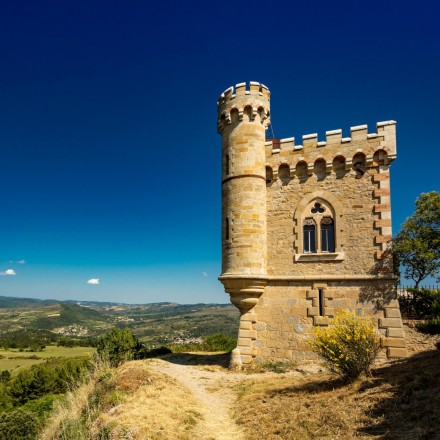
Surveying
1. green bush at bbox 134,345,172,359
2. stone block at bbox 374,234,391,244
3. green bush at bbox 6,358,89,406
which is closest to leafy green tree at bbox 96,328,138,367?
green bush at bbox 134,345,172,359

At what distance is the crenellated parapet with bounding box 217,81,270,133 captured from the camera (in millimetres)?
16016

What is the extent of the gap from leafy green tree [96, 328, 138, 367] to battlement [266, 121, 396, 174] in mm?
12713

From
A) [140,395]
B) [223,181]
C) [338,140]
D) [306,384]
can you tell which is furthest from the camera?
[223,181]

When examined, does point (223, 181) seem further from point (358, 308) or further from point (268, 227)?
point (358, 308)

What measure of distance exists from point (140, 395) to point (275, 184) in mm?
10309

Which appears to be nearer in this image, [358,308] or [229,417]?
[229,417]

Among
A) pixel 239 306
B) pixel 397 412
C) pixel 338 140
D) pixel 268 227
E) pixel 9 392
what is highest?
pixel 338 140

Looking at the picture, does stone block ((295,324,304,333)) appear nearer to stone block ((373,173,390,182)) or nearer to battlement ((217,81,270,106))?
stone block ((373,173,390,182))

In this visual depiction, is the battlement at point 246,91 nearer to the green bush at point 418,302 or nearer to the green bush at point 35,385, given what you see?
the green bush at point 418,302

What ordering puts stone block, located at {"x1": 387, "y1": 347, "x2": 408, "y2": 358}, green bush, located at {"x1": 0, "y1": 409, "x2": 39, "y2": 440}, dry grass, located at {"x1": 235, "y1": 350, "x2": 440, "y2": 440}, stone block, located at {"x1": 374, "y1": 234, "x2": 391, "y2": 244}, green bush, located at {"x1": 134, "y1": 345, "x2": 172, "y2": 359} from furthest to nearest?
green bush, located at {"x1": 134, "y1": 345, "x2": 172, "y2": 359}, green bush, located at {"x1": 0, "y1": 409, "x2": 39, "y2": 440}, stone block, located at {"x1": 374, "y1": 234, "x2": 391, "y2": 244}, stone block, located at {"x1": 387, "y1": 347, "x2": 408, "y2": 358}, dry grass, located at {"x1": 235, "y1": 350, "x2": 440, "y2": 440}

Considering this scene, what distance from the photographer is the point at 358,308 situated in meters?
14.2

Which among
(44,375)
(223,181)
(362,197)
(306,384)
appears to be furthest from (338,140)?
(44,375)

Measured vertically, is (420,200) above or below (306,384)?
above

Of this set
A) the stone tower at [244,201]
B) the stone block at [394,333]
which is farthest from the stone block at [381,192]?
the stone block at [394,333]
